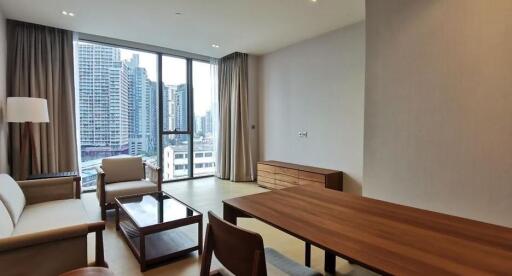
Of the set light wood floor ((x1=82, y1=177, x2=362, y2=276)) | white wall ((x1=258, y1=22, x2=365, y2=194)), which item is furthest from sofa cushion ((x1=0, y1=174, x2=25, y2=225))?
white wall ((x1=258, y1=22, x2=365, y2=194))

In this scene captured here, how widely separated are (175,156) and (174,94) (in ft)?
4.41

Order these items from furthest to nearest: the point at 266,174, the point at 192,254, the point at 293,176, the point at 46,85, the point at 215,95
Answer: the point at 215,95, the point at 266,174, the point at 293,176, the point at 46,85, the point at 192,254

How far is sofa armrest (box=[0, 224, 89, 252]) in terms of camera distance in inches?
61.0

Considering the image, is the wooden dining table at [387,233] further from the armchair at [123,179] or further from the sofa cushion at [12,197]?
the armchair at [123,179]

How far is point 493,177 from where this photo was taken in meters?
2.05

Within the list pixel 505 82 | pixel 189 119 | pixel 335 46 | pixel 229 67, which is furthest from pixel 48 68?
pixel 505 82

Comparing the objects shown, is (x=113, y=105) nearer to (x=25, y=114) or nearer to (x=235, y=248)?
(x=25, y=114)

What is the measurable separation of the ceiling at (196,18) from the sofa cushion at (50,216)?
95.9 inches

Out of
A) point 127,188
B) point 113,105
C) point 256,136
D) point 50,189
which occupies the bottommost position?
point 127,188

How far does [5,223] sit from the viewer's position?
198 cm

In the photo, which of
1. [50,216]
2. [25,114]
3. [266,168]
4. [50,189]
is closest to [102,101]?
[25,114]

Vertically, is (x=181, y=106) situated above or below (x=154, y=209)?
above

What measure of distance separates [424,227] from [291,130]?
407cm

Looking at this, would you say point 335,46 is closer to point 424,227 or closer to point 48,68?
point 424,227
